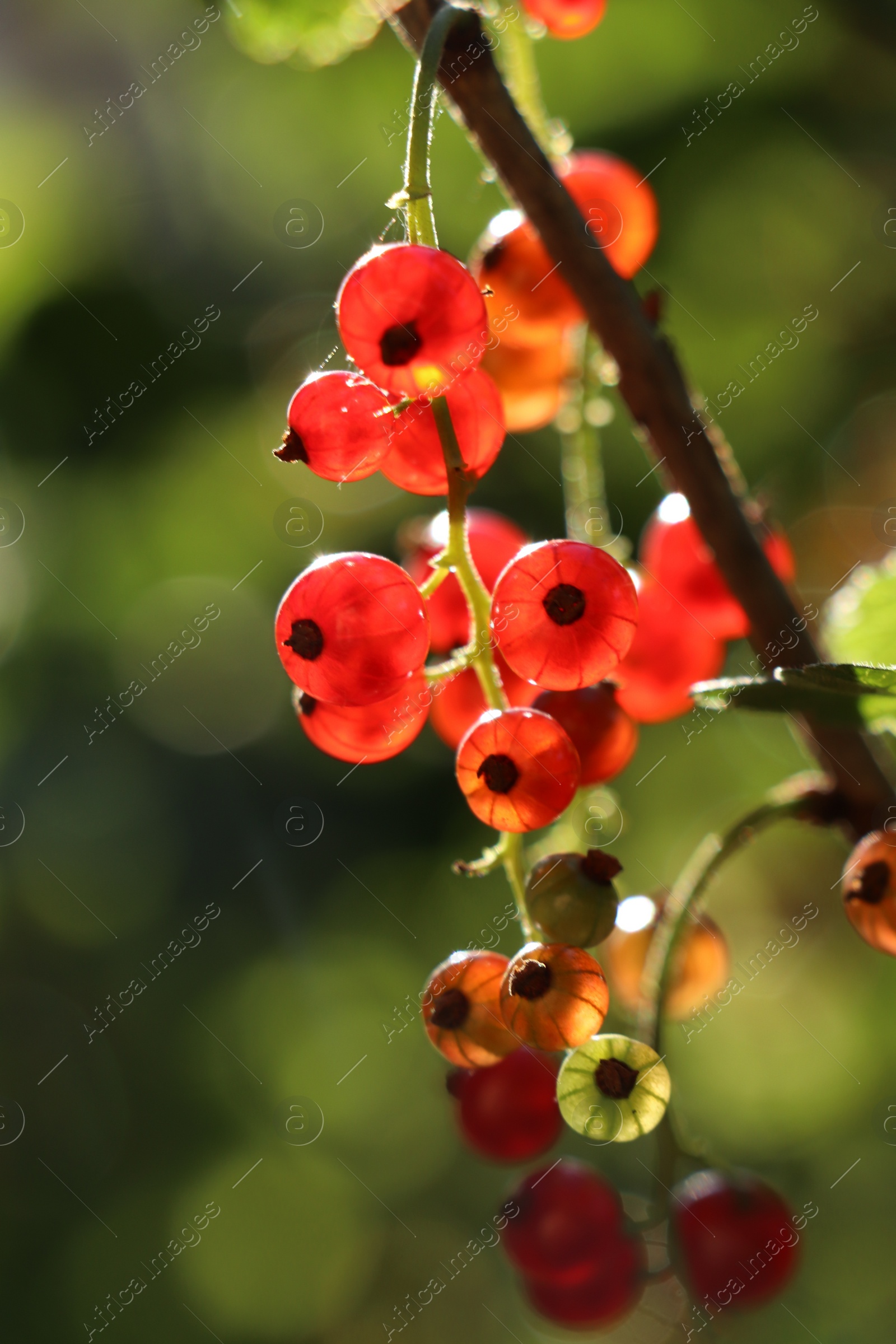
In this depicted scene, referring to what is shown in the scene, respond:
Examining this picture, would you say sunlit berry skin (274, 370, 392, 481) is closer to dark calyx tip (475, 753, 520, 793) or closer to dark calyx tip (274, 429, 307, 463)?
dark calyx tip (274, 429, 307, 463)

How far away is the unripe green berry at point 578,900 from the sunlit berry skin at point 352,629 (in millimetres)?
151

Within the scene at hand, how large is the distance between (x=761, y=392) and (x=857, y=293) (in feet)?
0.75

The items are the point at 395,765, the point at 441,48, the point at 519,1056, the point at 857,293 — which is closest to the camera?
the point at 441,48

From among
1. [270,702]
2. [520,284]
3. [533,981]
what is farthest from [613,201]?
[270,702]

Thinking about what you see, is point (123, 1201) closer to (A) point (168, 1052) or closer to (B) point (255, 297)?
(A) point (168, 1052)

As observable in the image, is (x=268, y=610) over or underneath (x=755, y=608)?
over

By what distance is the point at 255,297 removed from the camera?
2041mm

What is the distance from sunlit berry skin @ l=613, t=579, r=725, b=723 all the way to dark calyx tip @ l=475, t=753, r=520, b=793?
26 cm

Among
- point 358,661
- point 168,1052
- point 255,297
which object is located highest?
point 255,297

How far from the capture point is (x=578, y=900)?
1.97ft

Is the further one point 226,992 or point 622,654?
point 226,992

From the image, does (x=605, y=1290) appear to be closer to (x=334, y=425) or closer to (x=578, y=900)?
(x=578, y=900)

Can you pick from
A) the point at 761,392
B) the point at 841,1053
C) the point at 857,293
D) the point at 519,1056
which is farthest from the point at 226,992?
the point at 857,293

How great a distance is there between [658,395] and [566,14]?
40 centimetres
